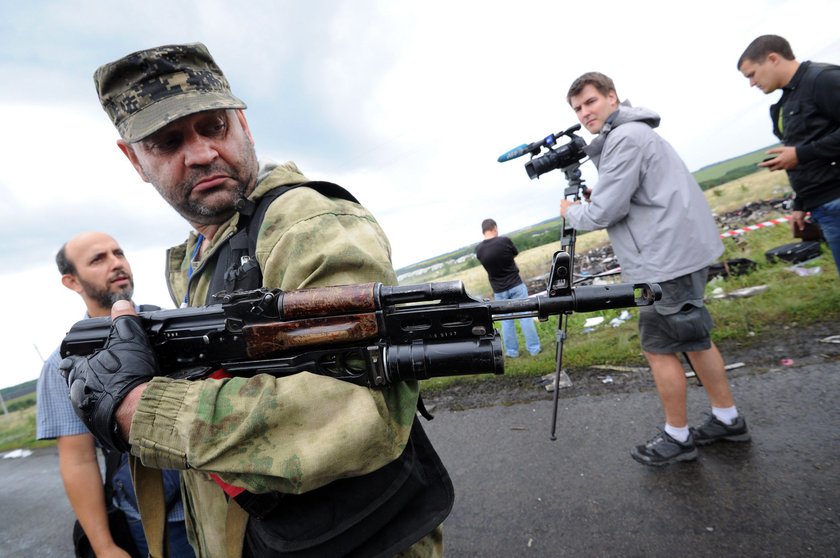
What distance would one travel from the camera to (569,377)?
14.1 feet

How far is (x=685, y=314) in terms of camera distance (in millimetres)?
2545

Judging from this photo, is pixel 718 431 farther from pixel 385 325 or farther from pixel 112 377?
pixel 112 377

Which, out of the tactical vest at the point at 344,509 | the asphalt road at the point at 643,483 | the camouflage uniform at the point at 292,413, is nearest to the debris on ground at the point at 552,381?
the asphalt road at the point at 643,483

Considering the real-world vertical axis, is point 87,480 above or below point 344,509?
above

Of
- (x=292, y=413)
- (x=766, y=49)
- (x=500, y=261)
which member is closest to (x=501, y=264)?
(x=500, y=261)

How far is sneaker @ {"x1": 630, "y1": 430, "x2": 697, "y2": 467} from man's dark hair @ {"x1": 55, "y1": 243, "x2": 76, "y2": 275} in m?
4.19

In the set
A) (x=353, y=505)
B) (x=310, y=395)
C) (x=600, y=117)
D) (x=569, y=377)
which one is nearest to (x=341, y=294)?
(x=310, y=395)

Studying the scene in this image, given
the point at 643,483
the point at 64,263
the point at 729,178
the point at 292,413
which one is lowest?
the point at 729,178

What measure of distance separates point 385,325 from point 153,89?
1.42m

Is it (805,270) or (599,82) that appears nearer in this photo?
(599,82)

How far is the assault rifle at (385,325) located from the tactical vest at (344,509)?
0.78ft

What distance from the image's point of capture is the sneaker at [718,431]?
2.65 m

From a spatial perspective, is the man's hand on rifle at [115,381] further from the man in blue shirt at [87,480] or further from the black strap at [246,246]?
the man in blue shirt at [87,480]

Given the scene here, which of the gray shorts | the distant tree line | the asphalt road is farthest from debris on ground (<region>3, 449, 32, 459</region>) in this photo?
the distant tree line
